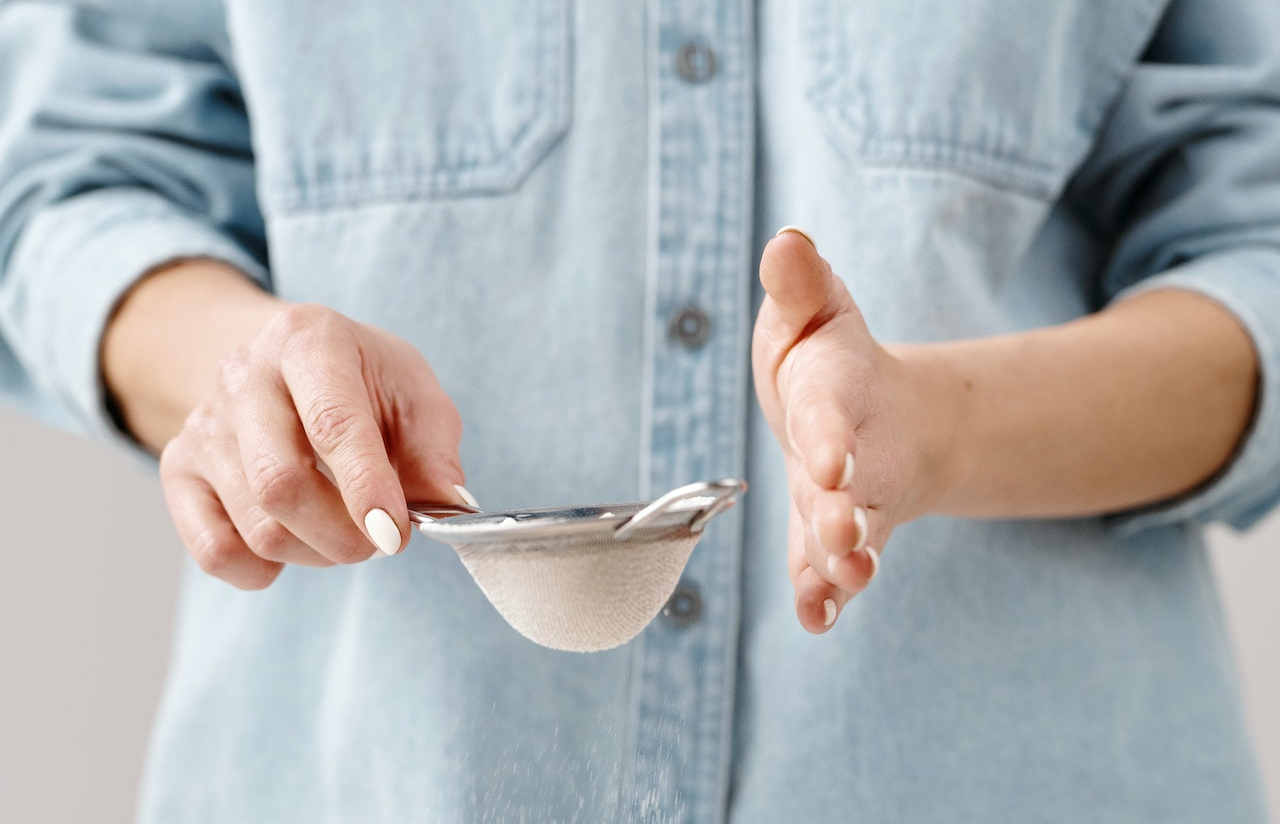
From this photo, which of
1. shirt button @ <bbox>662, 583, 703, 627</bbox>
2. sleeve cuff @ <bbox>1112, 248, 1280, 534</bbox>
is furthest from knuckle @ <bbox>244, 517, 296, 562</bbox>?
sleeve cuff @ <bbox>1112, 248, 1280, 534</bbox>

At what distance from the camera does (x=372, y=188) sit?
629 millimetres

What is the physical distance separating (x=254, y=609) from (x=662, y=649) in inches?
9.6

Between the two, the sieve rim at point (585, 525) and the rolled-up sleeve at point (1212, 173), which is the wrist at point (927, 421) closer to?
the sieve rim at point (585, 525)

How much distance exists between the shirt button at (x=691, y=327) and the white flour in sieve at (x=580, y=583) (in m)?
0.16

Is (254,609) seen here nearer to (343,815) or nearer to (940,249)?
(343,815)

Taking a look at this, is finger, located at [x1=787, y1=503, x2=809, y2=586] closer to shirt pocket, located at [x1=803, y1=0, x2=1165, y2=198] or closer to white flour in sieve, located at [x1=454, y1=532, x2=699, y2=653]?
white flour in sieve, located at [x1=454, y1=532, x2=699, y2=653]

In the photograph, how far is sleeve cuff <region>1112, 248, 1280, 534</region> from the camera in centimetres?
61

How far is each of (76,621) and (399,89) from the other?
73 centimetres

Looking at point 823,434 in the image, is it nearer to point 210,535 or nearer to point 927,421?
point 927,421

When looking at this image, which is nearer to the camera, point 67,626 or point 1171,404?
point 1171,404

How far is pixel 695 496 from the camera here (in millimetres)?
439

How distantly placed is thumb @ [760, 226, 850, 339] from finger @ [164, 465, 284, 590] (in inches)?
10.0

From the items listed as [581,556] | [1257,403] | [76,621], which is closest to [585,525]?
[581,556]

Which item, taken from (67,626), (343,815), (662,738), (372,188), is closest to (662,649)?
(662,738)
